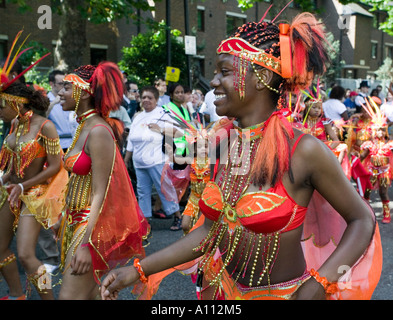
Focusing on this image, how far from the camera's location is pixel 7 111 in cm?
391

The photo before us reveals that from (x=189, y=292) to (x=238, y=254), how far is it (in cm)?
268

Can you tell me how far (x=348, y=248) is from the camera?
1716 millimetres

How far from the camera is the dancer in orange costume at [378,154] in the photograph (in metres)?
7.69

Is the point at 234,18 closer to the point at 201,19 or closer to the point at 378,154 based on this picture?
the point at 201,19

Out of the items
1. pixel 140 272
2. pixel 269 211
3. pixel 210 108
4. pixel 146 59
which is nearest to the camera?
pixel 269 211

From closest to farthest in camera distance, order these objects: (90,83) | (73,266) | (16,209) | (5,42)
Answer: (73,266) → (90,83) → (16,209) → (5,42)

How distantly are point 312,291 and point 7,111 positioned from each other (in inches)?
126

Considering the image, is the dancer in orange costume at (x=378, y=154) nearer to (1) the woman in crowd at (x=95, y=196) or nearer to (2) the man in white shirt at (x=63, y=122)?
(2) the man in white shirt at (x=63, y=122)

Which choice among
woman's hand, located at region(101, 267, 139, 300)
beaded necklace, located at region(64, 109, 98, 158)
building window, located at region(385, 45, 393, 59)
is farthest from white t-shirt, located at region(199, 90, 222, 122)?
building window, located at region(385, 45, 393, 59)

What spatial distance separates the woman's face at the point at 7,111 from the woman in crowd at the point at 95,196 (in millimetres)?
927

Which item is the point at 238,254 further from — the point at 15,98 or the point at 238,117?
the point at 15,98

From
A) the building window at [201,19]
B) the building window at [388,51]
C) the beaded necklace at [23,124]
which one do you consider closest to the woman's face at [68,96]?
the beaded necklace at [23,124]

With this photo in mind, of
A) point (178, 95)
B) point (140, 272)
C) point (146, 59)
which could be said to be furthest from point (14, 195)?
point (146, 59)

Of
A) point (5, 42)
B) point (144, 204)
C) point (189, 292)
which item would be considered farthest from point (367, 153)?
point (5, 42)
